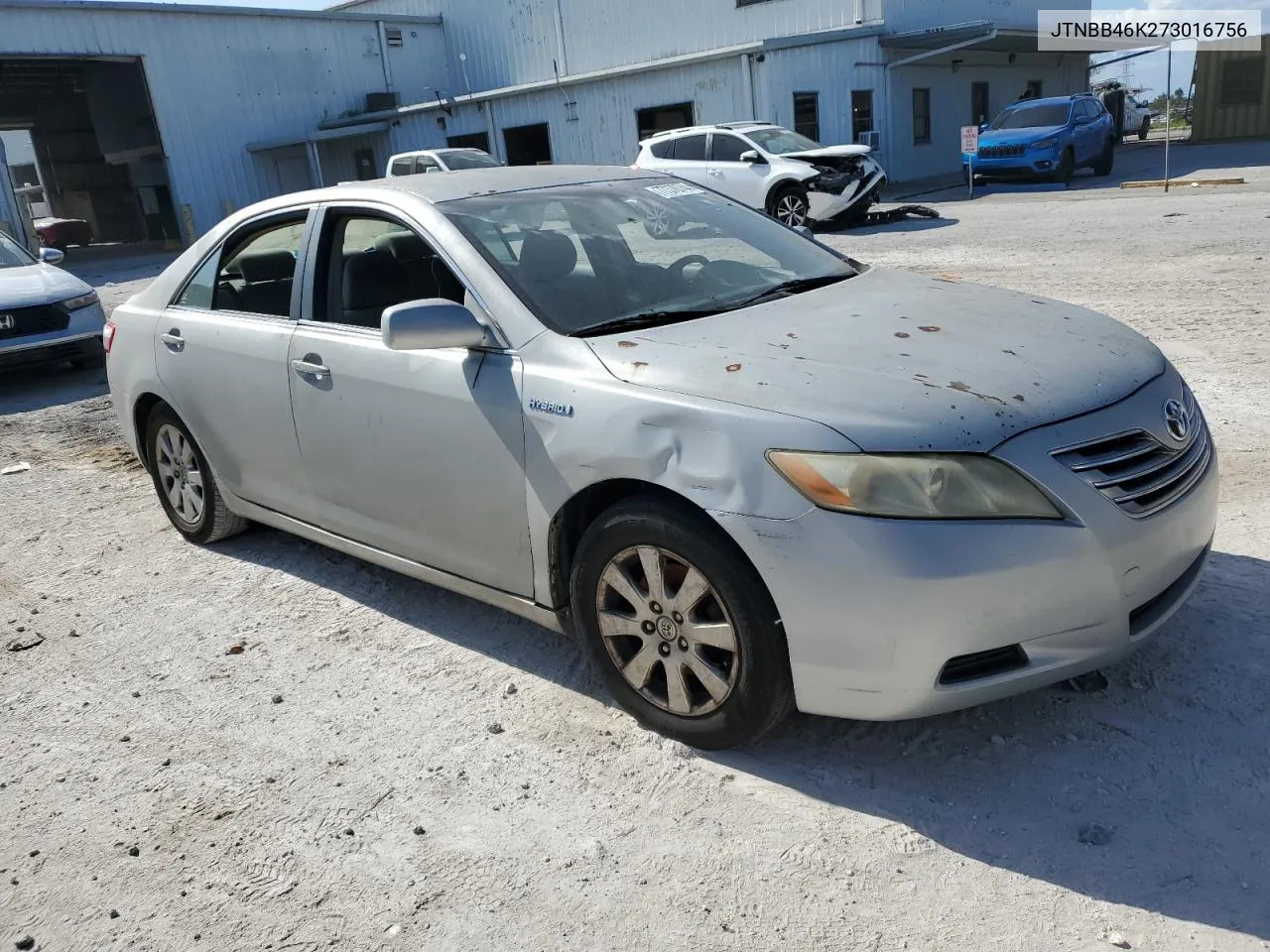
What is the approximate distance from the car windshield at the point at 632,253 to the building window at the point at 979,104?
98.9 feet

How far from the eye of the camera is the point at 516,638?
3.94 meters

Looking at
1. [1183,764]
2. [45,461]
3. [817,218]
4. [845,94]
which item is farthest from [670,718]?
[845,94]

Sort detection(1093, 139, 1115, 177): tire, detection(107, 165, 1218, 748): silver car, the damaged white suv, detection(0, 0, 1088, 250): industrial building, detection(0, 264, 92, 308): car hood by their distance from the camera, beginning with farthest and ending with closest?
detection(0, 0, 1088, 250): industrial building, detection(1093, 139, 1115, 177): tire, the damaged white suv, detection(0, 264, 92, 308): car hood, detection(107, 165, 1218, 748): silver car

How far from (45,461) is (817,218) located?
41.1 ft

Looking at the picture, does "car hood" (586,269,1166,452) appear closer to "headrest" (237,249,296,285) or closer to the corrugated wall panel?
"headrest" (237,249,296,285)

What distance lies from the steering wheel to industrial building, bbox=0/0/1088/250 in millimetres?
17766

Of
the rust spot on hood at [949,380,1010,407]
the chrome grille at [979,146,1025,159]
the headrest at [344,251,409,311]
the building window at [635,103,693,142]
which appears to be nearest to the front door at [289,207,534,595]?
the headrest at [344,251,409,311]

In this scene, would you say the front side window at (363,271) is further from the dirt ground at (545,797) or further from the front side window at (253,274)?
the dirt ground at (545,797)

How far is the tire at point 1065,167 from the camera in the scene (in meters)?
21.1

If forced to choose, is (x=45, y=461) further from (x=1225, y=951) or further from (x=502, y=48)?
(x=502, y=48)

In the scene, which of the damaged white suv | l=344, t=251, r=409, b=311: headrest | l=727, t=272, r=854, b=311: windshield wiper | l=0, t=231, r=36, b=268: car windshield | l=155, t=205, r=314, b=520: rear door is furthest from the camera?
the damaged white suv

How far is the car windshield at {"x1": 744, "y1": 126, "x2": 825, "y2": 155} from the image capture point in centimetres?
1733

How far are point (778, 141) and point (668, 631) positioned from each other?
15.9 m

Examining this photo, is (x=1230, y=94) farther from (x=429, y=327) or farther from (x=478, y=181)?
(x=429, y=327)
